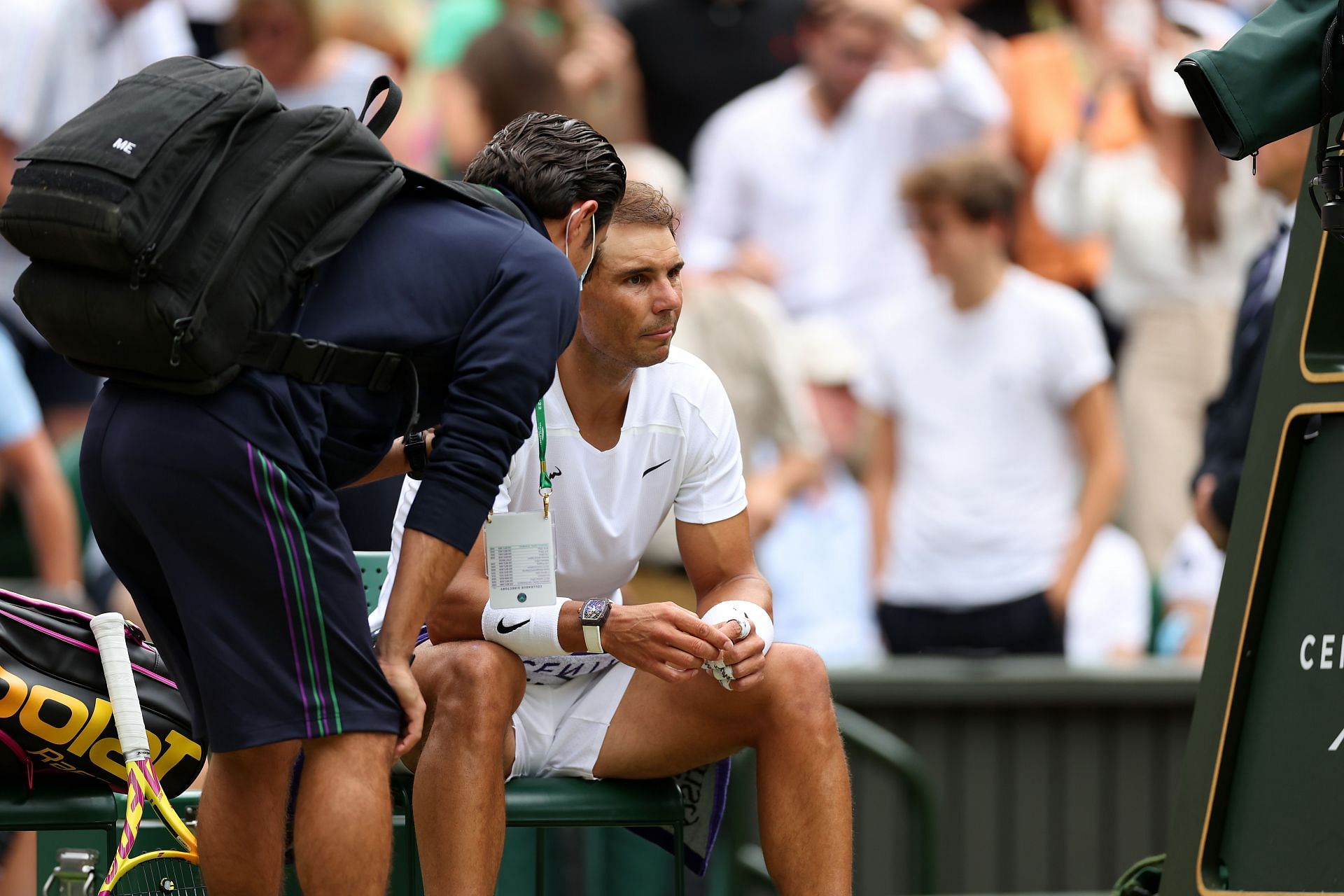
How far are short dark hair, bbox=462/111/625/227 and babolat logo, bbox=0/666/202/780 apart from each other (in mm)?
1195

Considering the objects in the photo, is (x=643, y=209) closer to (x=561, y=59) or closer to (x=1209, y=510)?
(x=1209, y=510)

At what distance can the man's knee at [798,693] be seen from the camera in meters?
3.75

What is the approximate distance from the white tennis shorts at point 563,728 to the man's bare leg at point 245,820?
0.69 metres

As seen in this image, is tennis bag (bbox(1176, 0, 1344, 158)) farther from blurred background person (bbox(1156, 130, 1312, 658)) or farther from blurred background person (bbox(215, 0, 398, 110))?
blurred background person (bbox(215, 0, 398, 110))

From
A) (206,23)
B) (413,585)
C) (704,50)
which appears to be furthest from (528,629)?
(206,23)

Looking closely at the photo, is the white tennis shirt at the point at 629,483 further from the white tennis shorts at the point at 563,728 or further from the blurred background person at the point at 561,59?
the blurred background person at the point at 561,59

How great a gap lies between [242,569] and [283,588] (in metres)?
0.07

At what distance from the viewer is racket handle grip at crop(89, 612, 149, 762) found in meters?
3.41

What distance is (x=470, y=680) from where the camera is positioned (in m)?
3.67

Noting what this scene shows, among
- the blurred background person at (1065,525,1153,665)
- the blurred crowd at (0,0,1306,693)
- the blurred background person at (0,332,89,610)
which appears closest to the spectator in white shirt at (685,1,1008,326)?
the blurred crowd at (0,0,1306,693)

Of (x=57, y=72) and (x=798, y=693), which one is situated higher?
(x=57, y=72)

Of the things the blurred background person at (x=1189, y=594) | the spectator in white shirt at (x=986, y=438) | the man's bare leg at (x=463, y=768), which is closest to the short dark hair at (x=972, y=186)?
the spectator in white shirt at (x=986, y=438)

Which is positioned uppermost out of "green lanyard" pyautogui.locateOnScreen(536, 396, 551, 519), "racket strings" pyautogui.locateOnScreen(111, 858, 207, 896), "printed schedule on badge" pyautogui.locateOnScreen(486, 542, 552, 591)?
"green lanyard" pyautogui.locateOnScreen(536, 396, 551, 519)

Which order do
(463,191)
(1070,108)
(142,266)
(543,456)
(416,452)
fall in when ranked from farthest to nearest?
1. (1070,108)
2. (543,456)
3. (416,452)
4. (463,191)
5. (142,266)
